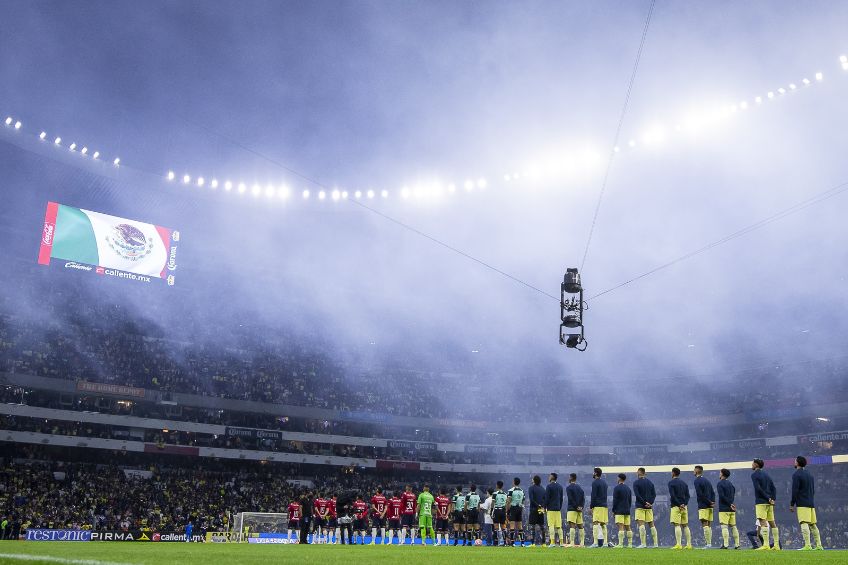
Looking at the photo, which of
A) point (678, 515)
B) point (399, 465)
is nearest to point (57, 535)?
point (678, 515)

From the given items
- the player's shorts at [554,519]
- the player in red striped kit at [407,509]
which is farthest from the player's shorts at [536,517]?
the player in red striped kit at [407,509]

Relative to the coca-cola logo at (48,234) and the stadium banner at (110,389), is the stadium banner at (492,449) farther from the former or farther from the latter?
the coca-cola logo at (48,234)

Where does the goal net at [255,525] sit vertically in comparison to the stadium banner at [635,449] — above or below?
below

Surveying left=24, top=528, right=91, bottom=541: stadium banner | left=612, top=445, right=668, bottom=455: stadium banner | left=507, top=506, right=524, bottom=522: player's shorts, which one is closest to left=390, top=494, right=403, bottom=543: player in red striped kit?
left=507, top=506, right=524, bottom=522: player's shorts

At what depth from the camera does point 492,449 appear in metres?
A: 61.4

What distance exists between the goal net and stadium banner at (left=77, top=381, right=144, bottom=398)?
19.3 metres

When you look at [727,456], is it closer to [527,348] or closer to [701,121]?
[527,348]

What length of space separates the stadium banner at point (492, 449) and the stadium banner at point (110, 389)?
29.0 meters

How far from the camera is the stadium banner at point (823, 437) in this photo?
5034cm

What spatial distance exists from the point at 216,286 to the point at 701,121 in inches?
1859

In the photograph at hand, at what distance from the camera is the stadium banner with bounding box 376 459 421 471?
189 ft

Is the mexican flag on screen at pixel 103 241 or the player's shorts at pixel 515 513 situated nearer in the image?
the player's shorts at pixel 515 513

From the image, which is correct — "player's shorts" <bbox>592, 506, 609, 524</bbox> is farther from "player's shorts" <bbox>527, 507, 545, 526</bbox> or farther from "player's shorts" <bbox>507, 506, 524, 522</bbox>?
"player's shorts" <bbox>507, 506, 524, 522</bbox>

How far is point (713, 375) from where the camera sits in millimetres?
61406
